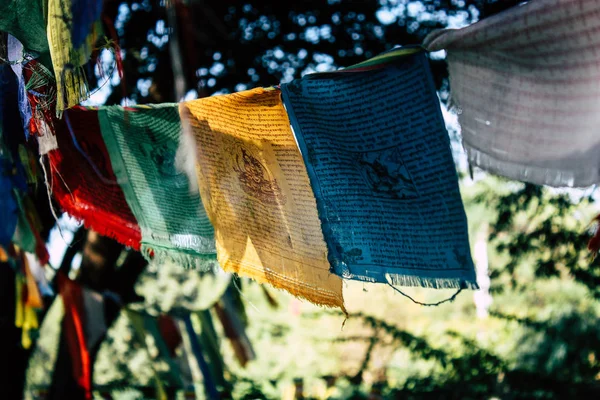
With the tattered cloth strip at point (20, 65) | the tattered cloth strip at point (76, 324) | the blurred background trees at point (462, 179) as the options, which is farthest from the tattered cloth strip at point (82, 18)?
the tattered cloth strip at point (76, 324)

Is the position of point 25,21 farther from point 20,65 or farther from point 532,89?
point 532,89

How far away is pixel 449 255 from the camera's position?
1.42 m

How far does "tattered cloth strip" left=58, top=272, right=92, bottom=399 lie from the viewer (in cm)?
379

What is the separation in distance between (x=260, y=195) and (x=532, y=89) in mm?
881

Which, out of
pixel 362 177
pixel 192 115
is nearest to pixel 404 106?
pixel 362 177

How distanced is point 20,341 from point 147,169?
9.52 ft

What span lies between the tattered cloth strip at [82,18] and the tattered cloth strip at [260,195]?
407 mm

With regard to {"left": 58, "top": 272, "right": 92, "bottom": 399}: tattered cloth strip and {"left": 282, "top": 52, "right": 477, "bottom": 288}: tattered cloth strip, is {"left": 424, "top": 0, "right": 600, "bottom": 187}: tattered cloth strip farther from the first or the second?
{"left": 58, "top": 272, "right": 92, "bottom": 399}: tattered cloth strip

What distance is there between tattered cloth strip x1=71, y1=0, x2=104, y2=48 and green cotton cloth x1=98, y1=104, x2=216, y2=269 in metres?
0.51

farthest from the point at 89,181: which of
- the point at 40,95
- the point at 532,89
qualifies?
the point at 532,89

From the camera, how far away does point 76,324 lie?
12.6ft

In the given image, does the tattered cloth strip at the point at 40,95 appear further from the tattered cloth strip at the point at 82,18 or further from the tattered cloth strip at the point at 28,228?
the tattered cloth strip at the point at 28,228

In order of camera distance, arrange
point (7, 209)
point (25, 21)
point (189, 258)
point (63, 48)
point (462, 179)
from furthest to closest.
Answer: point (462, 179), point (7, 209), point (189, 258), point (25, 21), point (63, 48)

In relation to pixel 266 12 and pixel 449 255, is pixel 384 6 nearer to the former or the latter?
pixel 266 12
